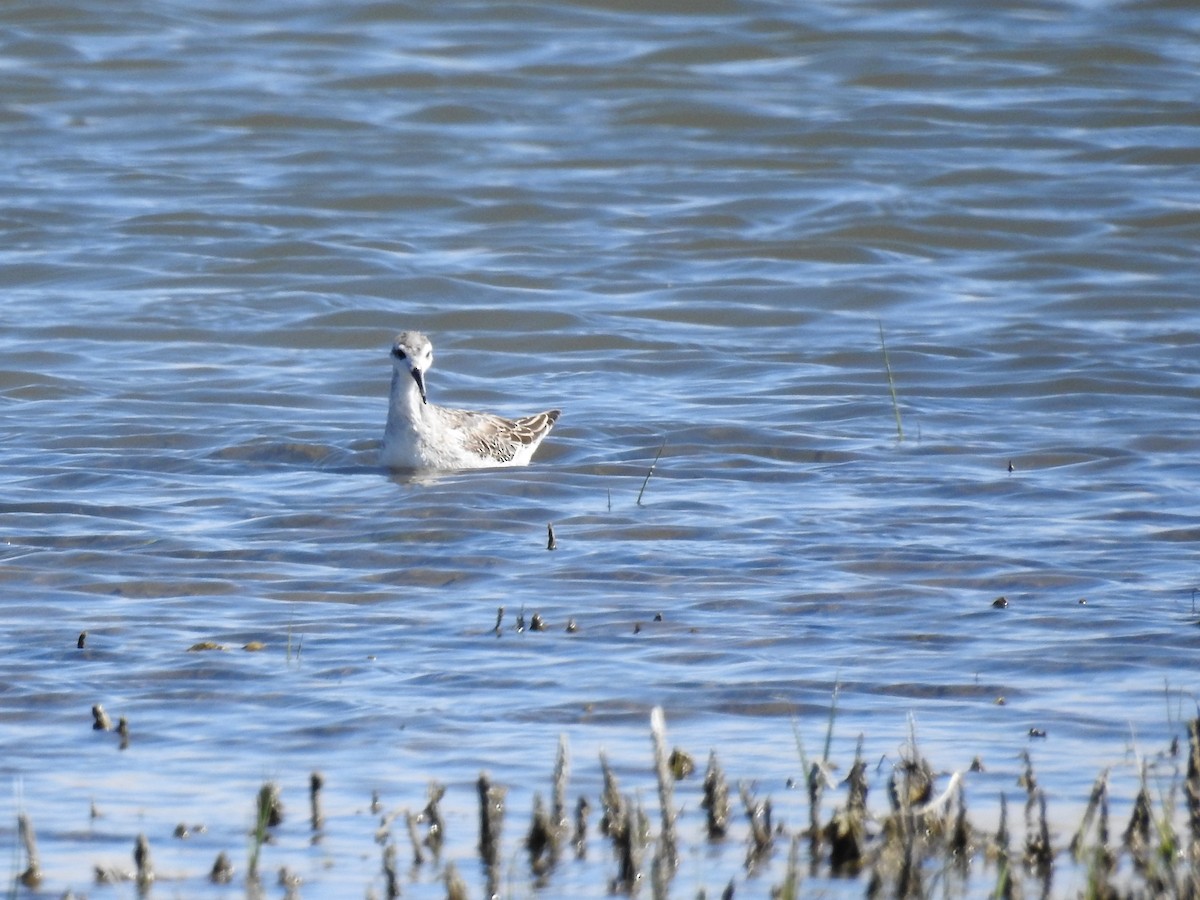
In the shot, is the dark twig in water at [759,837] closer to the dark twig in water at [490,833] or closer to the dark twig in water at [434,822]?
the dark twig in water at [490,833]

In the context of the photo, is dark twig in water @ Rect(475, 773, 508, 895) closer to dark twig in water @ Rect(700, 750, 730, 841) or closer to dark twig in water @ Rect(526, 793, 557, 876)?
dark twig in water @ Rect(526, 793, 557, 876)

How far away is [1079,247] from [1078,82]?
18.4 ft

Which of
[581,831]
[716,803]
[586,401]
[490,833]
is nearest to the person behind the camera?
[490,833]

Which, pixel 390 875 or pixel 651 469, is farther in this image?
pixel 651 469

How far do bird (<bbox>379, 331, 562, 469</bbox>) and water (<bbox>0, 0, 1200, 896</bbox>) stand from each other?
266 millimetres

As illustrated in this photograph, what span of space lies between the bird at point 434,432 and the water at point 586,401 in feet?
0.87

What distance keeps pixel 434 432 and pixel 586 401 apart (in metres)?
1.72

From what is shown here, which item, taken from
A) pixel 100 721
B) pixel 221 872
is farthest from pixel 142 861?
pixel 100 721

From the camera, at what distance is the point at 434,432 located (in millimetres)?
11281

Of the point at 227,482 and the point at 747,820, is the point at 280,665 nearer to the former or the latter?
the point at 747,820

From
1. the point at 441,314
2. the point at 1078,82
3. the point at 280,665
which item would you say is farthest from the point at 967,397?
the point at 1078,82

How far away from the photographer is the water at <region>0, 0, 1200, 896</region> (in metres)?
6.25

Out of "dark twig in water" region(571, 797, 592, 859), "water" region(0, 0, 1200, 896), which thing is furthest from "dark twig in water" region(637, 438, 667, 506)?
"dark twig in water" region(571, 797, 592, 859)

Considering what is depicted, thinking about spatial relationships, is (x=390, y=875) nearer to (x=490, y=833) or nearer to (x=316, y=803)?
(x=490, y=833)
